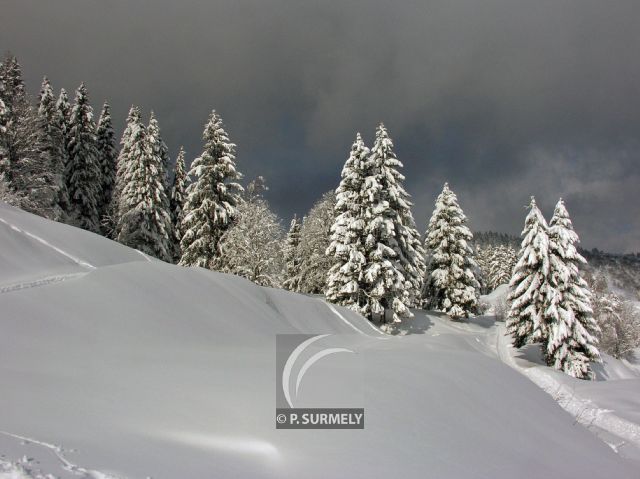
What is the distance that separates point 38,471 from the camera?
2.42 metres

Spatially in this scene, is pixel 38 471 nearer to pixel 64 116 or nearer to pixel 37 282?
pixel 37 282

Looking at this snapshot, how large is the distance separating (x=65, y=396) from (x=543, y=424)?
6.12 meters

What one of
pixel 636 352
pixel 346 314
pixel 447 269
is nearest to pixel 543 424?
pixel 346 314

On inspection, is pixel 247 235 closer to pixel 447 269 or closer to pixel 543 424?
pixel 447 269

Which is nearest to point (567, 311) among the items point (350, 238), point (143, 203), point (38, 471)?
point (350, 238)

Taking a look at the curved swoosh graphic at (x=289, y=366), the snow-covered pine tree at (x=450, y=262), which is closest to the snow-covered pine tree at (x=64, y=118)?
the snow-covered pine tree at (x=450, y=262)

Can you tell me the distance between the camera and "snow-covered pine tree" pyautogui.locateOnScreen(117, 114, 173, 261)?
3041cm

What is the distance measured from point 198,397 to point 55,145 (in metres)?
32.6

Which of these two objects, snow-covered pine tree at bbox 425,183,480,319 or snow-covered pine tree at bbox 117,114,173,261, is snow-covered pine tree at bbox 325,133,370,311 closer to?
snow-covered pine tree at bbox 425,183,480,319

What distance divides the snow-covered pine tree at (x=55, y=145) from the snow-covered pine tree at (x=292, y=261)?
18.1 m

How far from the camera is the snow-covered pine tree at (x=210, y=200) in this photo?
2767 centimetres

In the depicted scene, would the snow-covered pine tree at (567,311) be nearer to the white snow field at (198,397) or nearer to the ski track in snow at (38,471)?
the white snow field at (198,397)

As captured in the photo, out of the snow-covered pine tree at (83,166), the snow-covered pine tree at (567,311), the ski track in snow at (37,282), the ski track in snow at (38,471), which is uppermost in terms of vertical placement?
the snow-covered pine tree at (83,166)

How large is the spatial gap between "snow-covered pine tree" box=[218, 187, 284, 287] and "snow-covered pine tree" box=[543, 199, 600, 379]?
16.4 metres
